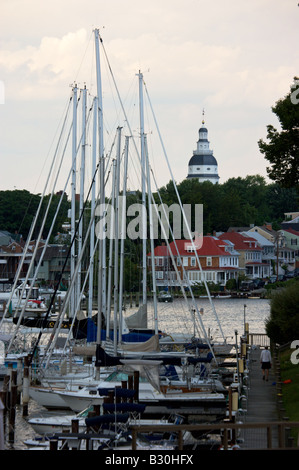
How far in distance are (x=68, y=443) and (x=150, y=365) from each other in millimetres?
7838

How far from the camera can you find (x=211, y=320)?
287 feet

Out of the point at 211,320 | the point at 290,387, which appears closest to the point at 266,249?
the point at 211,320

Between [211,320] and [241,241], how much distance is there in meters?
74.5

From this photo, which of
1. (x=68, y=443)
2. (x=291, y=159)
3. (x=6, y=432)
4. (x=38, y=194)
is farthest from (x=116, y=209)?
(x=38, y=194)

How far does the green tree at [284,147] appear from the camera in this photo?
34.5 m

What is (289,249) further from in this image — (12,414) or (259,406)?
(12,414)

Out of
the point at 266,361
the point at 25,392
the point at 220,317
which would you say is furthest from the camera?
the point at 220,317

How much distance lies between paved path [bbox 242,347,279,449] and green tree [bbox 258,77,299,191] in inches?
A: 316

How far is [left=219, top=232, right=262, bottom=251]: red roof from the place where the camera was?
160 m

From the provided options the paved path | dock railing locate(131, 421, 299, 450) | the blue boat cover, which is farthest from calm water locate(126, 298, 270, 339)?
dock railing locate(131, 421, 299, 450)

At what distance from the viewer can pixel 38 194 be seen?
16675 centimetres

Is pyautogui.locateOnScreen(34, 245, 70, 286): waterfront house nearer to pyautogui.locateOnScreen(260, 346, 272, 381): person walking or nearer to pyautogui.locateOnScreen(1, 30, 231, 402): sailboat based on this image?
pyautogui.locateOnScreen(1, 30, 231, 402): sailboat
